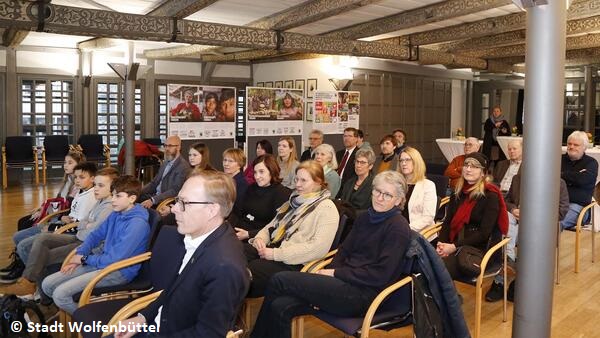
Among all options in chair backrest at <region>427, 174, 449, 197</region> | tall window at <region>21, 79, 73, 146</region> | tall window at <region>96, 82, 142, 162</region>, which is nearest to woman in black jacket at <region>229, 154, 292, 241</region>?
chair backrest at <region>427, 174, 449, 197</region>

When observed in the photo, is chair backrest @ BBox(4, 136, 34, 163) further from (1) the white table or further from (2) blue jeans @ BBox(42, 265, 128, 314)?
(2) blue jeans @ BBox(42, 265, 128, 314)

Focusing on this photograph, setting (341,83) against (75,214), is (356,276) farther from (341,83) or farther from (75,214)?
(341,83)

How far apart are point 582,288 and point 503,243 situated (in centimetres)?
161

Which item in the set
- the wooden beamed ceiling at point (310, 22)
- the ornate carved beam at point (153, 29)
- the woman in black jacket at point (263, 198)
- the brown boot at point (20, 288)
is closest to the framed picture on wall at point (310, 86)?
the wooden beamed ceiling at point (310, 22)

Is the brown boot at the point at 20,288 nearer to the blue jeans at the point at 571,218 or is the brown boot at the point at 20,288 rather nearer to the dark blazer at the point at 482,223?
the dark blazer at the point at 482,223

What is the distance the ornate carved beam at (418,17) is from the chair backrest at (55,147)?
569cm

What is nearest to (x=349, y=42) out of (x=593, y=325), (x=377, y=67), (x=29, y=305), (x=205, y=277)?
(x=377, y=67)

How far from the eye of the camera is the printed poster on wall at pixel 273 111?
8164 millimetres

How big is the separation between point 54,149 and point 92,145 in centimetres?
71

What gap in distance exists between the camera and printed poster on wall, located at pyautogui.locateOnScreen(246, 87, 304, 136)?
8.16 meters

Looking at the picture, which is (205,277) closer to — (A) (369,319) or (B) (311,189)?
(A) (369,319)

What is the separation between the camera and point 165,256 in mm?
3023

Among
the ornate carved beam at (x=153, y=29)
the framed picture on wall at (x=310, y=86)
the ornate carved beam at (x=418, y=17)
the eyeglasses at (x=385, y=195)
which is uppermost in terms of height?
the ornate carved beam at (x=418, y=17)

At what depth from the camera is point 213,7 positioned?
7.52m
